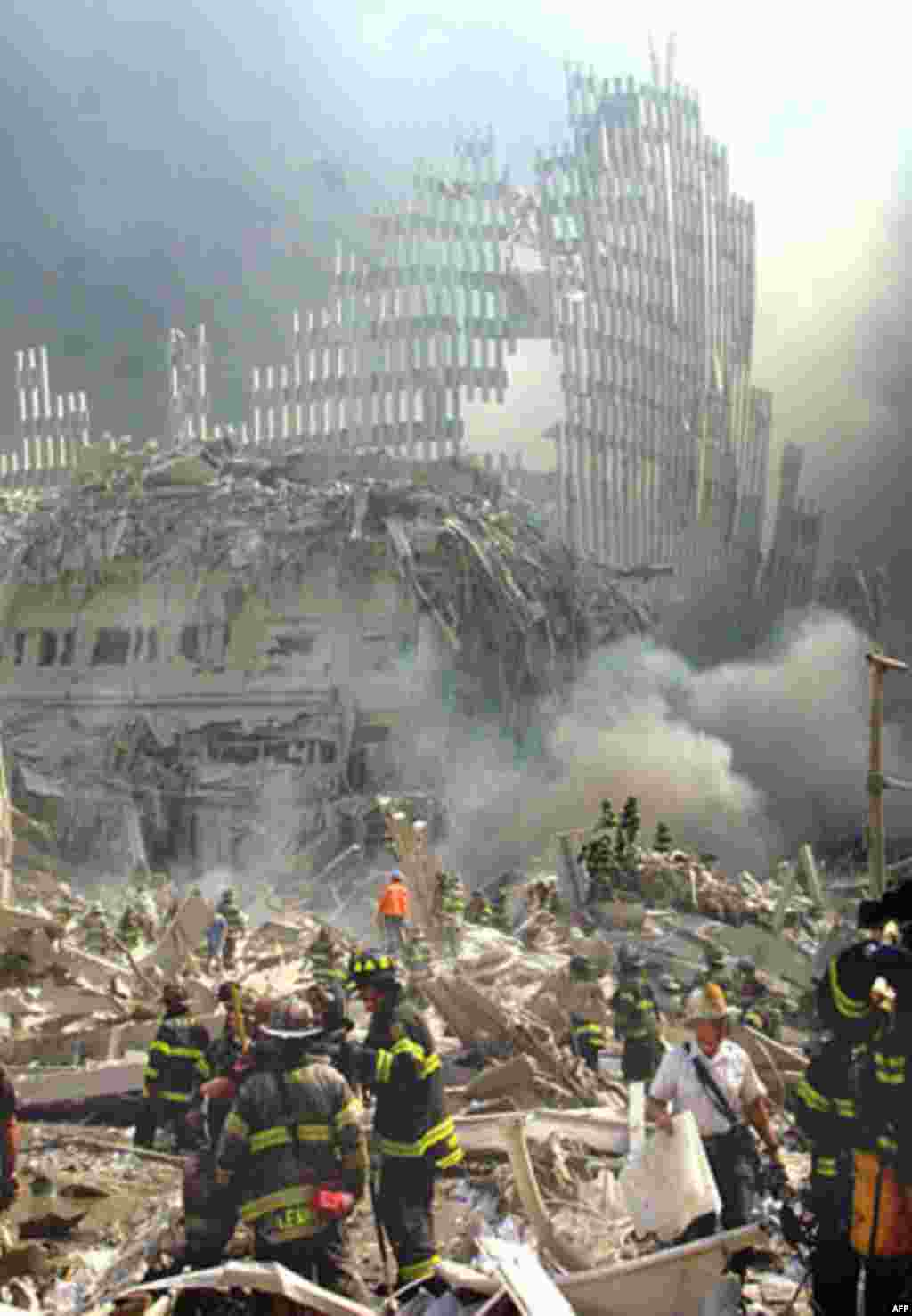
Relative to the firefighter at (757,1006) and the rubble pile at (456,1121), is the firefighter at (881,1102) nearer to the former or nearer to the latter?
the rubble pile at (456,1121)

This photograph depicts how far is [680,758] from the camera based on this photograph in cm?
2645

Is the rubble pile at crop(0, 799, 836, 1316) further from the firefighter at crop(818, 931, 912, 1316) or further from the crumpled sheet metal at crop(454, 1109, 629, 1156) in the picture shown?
the firefighter at crop(818, 931, 912, 1316)

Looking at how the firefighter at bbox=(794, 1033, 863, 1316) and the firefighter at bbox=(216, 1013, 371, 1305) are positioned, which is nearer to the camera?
the firefighter at bbox=(794, 1033, 863, 1316)

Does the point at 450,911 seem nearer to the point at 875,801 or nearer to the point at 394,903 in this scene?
the point at 394,903

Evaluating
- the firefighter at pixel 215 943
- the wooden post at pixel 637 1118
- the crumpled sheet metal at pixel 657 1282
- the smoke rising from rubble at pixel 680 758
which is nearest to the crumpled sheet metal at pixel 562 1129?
the wooden post at pixel 637 1118

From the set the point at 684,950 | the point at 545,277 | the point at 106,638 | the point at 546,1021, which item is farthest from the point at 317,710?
the point at 546,1021

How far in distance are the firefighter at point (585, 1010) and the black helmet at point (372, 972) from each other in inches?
170

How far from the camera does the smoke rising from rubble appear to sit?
25062 millimetres

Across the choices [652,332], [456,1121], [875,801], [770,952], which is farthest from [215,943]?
[652,332]

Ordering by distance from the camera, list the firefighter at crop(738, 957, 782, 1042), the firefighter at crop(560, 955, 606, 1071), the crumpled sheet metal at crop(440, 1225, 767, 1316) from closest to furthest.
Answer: the crumpled sheet metal at crop(440, 1225, 767, 1316) → the firefighter at crop(738, 957, 782, 1042) → the firefighter at crop(560, 955, 606, 1071)

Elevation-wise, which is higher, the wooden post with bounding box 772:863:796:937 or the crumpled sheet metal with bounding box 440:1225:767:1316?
the crumpled sheet metal with bounding box 440:1225:767:1316

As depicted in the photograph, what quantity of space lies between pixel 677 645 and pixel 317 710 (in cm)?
762

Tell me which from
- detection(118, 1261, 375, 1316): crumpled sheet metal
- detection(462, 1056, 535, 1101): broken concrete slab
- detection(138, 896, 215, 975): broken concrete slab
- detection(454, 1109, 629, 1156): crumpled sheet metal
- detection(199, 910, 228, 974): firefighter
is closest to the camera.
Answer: detection(118, 1261, 375, 1316): crumpled sheet metal

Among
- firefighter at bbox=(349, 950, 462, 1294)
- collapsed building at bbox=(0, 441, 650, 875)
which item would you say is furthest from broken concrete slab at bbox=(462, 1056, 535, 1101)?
collapsed building at bbox=(0, 441, 650, 875)
